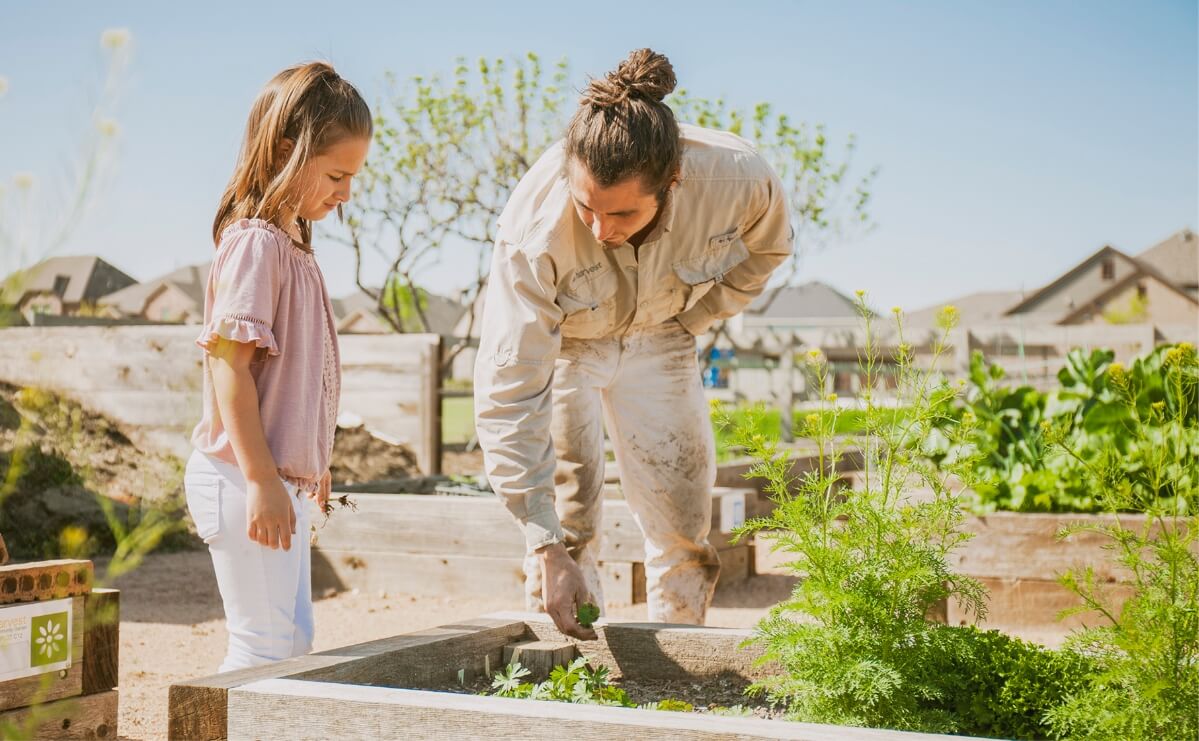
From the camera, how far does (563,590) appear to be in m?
2.30

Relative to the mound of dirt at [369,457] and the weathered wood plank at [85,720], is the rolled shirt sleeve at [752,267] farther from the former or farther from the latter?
the mound of dirt at [369,457]

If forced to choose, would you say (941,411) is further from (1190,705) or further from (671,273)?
(671,273)

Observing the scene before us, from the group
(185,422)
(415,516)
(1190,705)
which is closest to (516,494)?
(1190,705)

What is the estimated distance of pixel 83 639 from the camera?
251 centimetres

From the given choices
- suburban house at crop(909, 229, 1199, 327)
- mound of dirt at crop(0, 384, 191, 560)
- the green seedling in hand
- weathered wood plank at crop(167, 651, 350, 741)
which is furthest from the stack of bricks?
suburban house at crop(909, 229, 1199, 327)

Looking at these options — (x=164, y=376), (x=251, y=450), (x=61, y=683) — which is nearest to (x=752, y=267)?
(x=251, y=450)

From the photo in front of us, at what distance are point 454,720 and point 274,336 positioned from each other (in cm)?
95

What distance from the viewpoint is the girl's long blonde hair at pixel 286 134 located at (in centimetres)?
222

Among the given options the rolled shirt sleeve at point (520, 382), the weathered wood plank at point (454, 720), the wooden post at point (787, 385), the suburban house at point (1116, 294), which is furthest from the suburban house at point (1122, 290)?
the weathered wood plank at point (454, 720)

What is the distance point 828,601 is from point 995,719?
1.32ft

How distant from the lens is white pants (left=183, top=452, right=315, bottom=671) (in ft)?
6.88

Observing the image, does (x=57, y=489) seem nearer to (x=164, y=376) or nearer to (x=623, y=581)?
(x=164, y=376)

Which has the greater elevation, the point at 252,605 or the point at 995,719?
the point at 252,605

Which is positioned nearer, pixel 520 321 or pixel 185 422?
pixel 520 321
